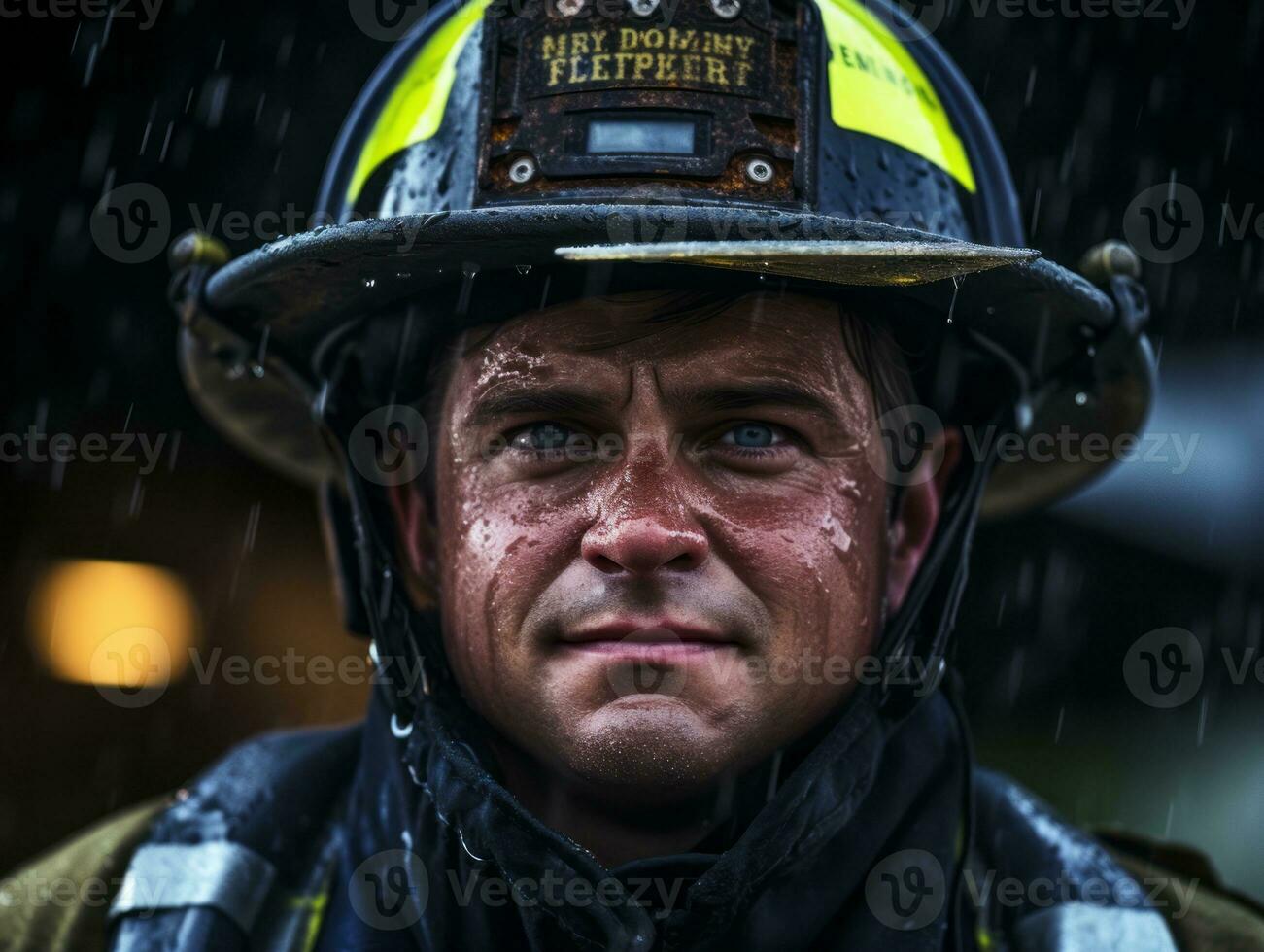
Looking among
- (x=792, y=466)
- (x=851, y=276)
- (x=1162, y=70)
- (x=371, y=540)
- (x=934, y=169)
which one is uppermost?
→ (x=1162, y=70)

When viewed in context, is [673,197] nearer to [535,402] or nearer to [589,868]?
[535,402]

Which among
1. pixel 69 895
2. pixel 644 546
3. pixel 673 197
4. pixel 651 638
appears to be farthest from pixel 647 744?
pixel 69 895

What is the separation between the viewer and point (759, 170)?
194 centimetres

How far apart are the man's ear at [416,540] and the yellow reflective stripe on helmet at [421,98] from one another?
637 mm

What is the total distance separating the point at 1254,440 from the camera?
4.67 m

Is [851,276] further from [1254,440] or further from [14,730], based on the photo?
[14,730]

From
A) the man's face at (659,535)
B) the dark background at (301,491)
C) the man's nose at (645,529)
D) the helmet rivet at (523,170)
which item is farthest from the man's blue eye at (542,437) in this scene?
the dark background at (301,491)

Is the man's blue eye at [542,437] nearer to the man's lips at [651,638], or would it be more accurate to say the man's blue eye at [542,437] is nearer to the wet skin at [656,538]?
the wet skin at [656,538]

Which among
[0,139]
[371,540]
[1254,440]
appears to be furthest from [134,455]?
[1254,440]

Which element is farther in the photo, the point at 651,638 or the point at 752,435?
the point at 752,435

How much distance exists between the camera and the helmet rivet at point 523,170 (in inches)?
77.1

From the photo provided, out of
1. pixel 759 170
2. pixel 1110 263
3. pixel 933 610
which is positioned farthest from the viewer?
pixel 1110 263

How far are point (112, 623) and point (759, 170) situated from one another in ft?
13.1

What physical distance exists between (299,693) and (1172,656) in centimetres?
390
